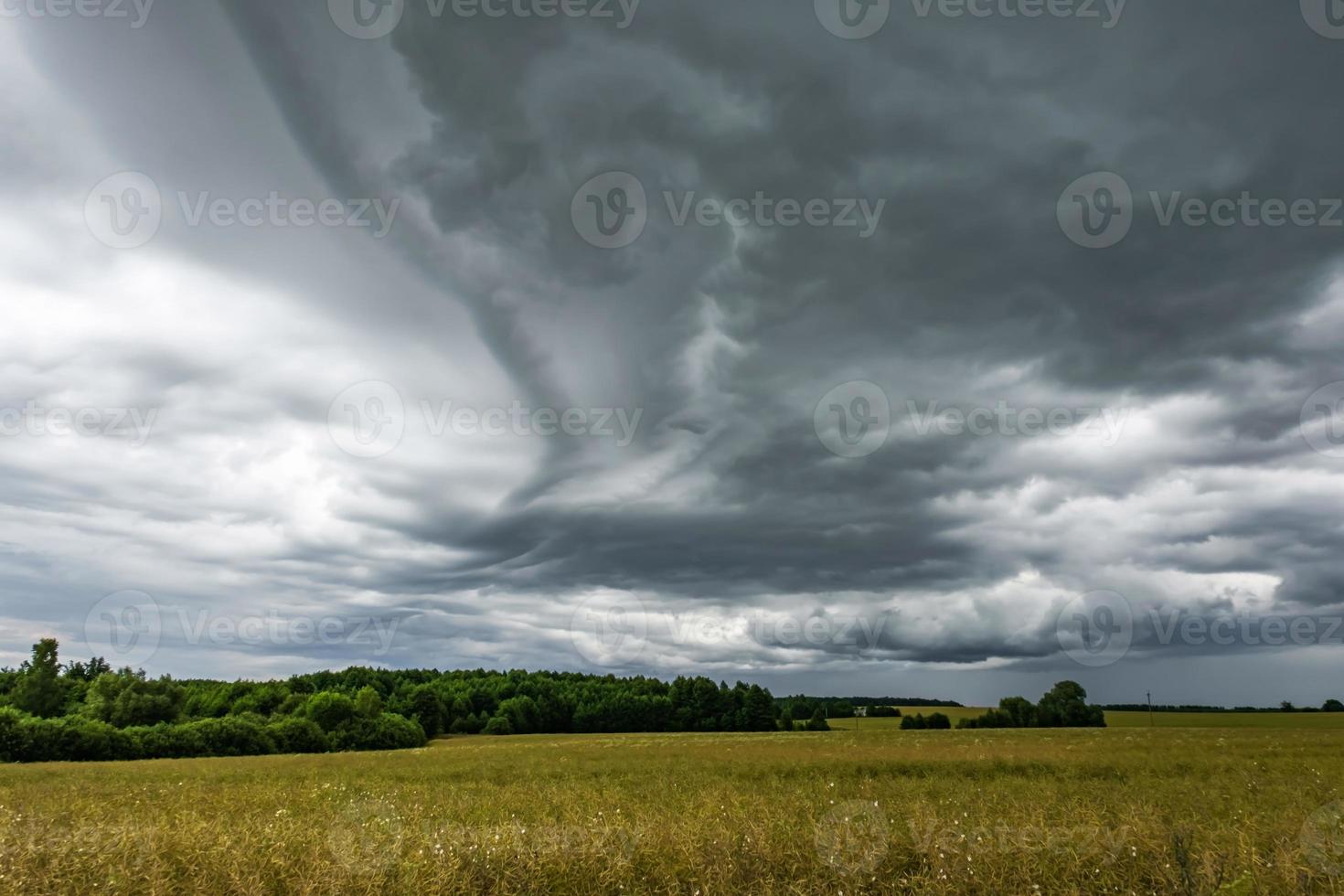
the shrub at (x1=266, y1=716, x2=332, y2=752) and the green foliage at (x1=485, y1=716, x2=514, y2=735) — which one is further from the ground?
the shrub at (x1=266, y1=716, x2=332, y2=752)

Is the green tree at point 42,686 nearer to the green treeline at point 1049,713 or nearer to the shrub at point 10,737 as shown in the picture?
the shrub at point 10,737

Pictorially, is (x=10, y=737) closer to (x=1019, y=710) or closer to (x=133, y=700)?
(x=133, y=700)

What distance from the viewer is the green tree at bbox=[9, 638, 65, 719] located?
4139 inches

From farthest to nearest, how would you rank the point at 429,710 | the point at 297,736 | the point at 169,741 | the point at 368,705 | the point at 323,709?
1. the point at 429,710
2. the point at 368,705
3. the point at 323,709
4. the point at 297,736
5. the point at 169,741

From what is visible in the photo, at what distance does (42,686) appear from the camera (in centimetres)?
10812

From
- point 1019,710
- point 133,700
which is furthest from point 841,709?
point 133,700

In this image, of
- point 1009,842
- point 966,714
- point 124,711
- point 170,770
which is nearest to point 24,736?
point 170,770

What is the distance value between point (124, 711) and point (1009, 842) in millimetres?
111326

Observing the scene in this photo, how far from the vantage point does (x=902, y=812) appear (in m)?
11.5

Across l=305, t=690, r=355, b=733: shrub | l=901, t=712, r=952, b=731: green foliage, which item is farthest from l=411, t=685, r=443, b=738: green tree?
l=901, t=712, r=952, b=731: green foliage

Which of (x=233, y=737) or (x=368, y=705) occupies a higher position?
(x=233, y=737)

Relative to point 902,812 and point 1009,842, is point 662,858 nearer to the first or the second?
point 1009,842

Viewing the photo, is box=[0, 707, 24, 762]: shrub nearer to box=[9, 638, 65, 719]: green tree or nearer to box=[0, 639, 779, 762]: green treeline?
box=[0, 639, 779, 762]: green treeline

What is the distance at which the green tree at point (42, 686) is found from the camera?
105125 mm
